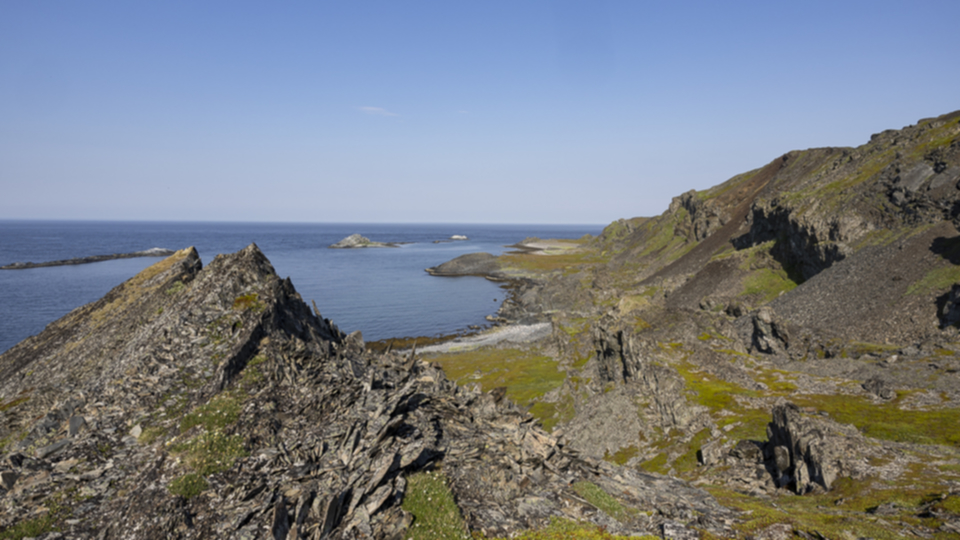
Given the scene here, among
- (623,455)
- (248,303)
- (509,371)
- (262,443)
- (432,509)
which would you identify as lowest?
(509,371)

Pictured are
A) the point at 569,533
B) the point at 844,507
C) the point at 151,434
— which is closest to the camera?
the point at 151,434

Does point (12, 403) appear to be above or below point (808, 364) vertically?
above

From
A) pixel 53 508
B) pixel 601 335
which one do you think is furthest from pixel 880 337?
pixel 53 508

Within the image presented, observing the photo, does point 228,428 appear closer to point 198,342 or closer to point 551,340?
point 198,342

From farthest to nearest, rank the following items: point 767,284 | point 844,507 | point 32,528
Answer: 1. point 767,284
2. point 844,507
3. point 32,528

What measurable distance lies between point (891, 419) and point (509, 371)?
45.6 meters

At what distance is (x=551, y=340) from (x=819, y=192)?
62.6m

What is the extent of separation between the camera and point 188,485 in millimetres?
15281

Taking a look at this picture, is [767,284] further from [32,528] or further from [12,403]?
[12,403]

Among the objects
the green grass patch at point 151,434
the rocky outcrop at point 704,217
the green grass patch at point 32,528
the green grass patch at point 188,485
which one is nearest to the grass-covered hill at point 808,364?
the green grass patch at point 188,485

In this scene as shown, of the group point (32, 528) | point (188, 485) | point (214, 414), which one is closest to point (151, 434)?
point (214, 414)

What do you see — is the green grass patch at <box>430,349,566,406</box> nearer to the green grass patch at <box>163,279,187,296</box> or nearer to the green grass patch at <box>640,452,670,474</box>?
the green grass patch at <box>640,452,670,474</box>

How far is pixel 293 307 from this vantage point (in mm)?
25422

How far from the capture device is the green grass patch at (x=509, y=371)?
61406 mm
